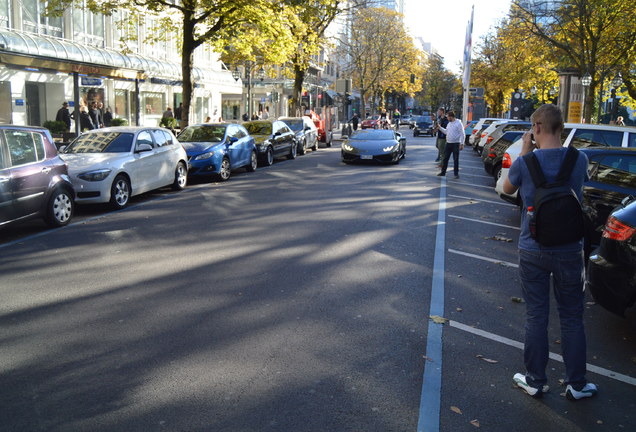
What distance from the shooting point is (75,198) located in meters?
11.5

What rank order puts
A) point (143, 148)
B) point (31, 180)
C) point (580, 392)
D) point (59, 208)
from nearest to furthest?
point (580, 392) < point (31, 180) < point (59, 208) < point (143, 148)

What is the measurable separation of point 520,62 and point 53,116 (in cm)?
3869

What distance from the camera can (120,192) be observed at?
12016mm

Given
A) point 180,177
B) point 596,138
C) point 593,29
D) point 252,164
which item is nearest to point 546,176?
point 596,138

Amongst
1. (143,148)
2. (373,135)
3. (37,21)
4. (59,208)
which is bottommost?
(59,208)

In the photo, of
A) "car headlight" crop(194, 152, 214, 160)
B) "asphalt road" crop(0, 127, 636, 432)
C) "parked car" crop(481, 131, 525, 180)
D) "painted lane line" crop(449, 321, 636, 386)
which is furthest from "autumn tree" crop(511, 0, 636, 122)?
"painted lane line" crop(449, 321, 636, 386)

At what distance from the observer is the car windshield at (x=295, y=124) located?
90.7 ft

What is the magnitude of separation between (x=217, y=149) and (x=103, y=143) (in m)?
4.45

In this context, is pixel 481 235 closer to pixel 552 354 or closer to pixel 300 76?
pixel 552 354

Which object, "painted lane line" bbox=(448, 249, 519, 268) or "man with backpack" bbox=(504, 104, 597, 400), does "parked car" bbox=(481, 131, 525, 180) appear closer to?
"painted lane line" bbox=(448, 249, 519, 268)

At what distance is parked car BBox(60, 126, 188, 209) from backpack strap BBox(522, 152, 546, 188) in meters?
9.07

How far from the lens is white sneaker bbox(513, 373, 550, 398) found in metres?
4.20

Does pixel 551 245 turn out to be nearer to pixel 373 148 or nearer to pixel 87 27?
pixel 373 148

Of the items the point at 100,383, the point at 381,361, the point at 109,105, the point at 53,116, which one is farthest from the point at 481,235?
the point at 109,105
